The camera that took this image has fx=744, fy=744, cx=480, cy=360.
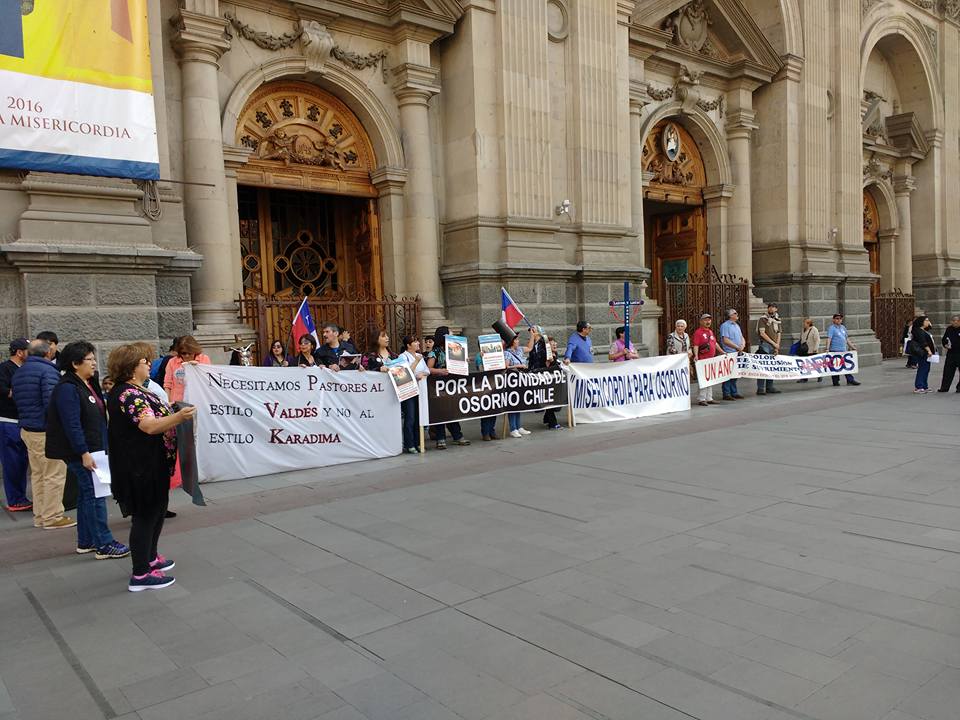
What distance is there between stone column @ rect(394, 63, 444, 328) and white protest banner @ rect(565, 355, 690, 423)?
11.4ft

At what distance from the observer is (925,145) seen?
92.9 feet

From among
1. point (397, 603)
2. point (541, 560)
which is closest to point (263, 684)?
point (397, 603)

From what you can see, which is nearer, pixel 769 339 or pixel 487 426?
pixel 487 426

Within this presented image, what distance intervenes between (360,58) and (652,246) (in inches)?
470

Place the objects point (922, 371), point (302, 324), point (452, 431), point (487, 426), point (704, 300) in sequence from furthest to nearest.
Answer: point (704, 300), point (922, 371), point (487, 426), point (452, 431), point (302, 324)

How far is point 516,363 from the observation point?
1205cm

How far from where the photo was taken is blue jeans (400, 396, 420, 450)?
10328 millimetres

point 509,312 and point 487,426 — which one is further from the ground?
point 509,312

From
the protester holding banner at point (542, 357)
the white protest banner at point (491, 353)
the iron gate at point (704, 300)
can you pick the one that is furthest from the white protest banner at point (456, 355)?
the iron gate at point (704, 300)

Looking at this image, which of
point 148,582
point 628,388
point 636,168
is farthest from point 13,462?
A: point 636,168

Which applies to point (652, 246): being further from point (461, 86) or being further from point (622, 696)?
point (622, 696)

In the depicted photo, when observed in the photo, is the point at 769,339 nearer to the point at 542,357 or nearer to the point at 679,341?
the point at 679,341

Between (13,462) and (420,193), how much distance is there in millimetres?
8905

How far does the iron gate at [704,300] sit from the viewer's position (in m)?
18.2
